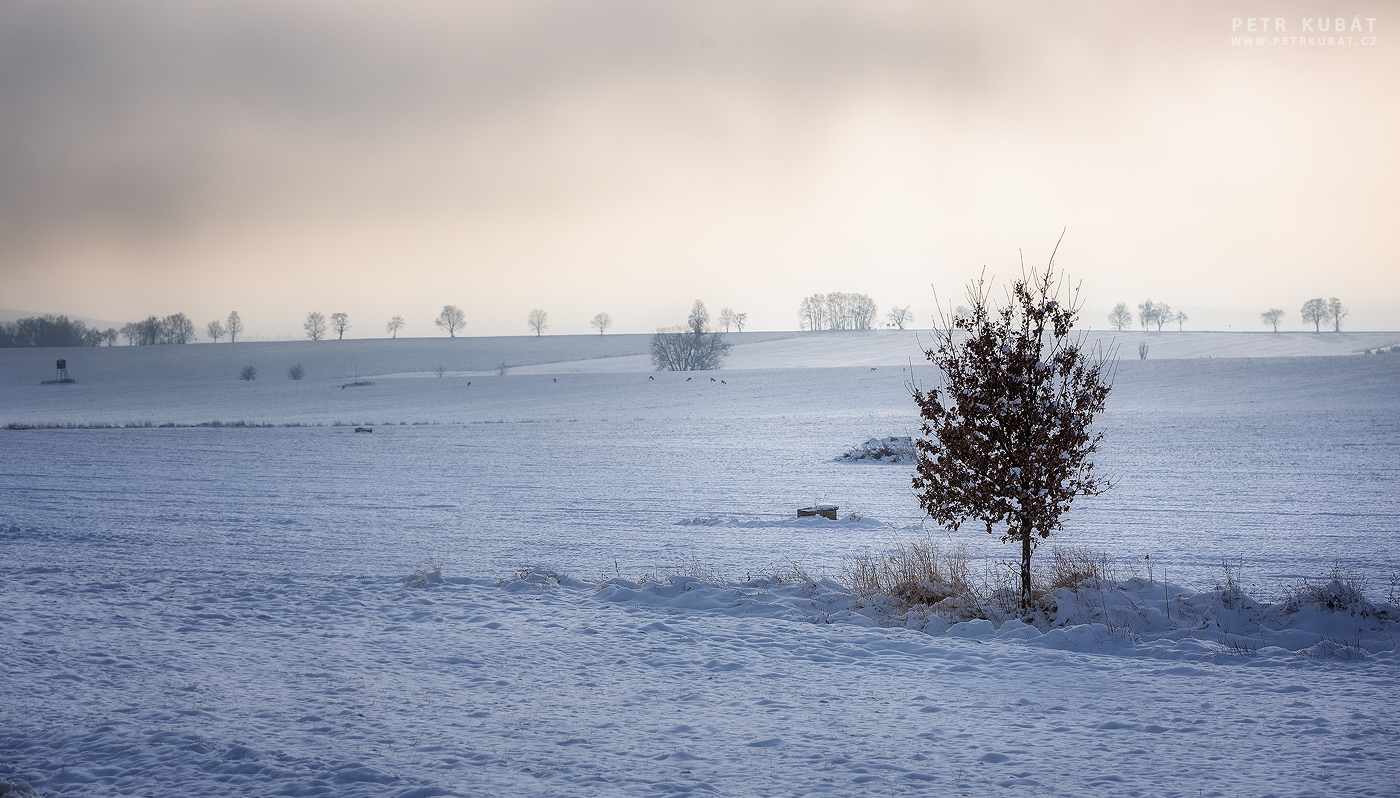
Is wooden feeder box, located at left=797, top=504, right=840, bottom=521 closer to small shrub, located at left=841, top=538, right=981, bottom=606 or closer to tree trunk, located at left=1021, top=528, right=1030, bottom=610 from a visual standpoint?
small shrub, located at left=841, top=538, right=981, bottom=606

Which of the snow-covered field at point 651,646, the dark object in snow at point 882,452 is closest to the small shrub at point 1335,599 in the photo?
the snow-covered field at point 651,646

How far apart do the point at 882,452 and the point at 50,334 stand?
460 feet

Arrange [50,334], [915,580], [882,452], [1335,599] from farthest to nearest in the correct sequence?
1. [50,334]
2. [882,452]
3. [915,580]
4. [1335,599]

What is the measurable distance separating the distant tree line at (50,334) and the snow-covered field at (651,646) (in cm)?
12637

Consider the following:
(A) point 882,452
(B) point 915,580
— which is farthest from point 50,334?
(B) point 915,580

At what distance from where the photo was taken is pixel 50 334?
127m

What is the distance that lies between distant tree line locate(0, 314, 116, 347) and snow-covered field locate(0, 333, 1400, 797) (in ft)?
415

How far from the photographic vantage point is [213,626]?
29.0 ft

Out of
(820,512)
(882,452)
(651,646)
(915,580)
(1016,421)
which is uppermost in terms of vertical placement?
(1016,421)

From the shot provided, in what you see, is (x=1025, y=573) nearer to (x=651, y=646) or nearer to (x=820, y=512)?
(x=651, y=646)

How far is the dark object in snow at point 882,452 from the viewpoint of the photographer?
91.1 feet

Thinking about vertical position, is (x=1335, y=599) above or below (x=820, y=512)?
above

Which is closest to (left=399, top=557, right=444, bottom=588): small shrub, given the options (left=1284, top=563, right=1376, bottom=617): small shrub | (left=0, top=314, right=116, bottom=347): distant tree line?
(left=1284, top=563, right=1376, bottom=617): small shrub

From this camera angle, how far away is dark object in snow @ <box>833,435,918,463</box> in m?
27.8
